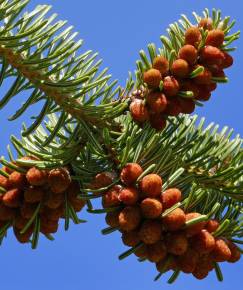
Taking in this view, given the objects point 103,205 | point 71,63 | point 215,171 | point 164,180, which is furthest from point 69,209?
point 215,171

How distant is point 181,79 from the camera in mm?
1944

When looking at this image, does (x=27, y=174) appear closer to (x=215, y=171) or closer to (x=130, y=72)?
(x=130, y=72)

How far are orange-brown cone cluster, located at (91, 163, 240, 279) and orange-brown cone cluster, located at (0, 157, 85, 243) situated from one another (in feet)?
0.57

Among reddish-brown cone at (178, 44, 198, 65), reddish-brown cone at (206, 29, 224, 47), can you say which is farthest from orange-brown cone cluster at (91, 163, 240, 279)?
reddish-brown cone at (206, 29, 224, 47)

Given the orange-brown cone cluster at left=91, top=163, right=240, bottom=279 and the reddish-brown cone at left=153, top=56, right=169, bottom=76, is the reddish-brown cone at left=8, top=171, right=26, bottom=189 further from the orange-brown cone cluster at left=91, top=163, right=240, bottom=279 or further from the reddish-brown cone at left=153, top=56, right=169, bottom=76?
the reddish-brown cone at left=153, top=56, right=169, bottom=76

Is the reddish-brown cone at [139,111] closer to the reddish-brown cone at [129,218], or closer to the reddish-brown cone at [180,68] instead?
the reddish-brown cone at [180,68]

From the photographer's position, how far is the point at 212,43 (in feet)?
6.53

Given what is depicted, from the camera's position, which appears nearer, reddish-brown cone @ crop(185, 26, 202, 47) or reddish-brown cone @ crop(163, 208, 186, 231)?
reddish-brown cone @ crop(163, 208, 186, 231)

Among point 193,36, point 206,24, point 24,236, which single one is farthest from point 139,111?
point 24,236

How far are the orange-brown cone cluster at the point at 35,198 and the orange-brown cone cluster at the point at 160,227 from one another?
0.17 m

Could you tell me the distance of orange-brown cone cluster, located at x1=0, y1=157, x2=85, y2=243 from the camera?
1835 millimetres

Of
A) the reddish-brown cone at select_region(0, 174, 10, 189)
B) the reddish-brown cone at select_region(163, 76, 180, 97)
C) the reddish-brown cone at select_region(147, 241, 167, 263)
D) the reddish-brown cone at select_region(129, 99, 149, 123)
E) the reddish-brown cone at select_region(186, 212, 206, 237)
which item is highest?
the reddish-brown cone at select_region(163, 76, 180, 97)

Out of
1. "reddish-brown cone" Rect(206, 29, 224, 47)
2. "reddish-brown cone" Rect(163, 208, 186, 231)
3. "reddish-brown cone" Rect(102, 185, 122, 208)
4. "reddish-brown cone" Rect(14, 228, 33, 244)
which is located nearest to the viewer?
"reddish-brown cone" Rect(163, 208, 186, 231)

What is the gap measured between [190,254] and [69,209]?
437mm
